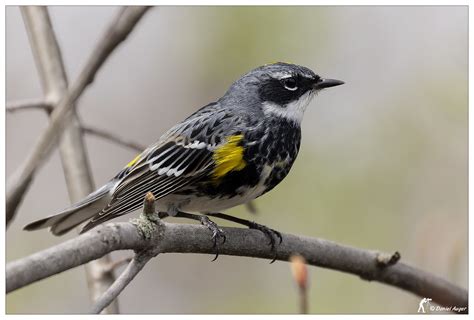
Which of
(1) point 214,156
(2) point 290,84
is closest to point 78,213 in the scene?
(1) point 214,156

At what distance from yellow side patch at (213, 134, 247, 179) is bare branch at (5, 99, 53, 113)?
86cm

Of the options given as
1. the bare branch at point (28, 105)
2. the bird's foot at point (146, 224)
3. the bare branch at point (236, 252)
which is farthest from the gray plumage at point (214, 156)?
the bird's foot at point (146, 224)

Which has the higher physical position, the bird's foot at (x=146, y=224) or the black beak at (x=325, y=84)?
the black beak at (x=325, y=84)

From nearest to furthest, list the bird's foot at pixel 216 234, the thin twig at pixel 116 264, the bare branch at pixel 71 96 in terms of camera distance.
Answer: the bare branch at pixel 71 96 < the bird's foot at pixel 216 234 < the thin twig at pixel 116 264

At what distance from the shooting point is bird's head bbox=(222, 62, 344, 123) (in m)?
4.01

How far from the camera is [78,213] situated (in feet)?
12.4

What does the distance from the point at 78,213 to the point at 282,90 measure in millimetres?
1238

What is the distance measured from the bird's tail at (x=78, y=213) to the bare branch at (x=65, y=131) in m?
0.08

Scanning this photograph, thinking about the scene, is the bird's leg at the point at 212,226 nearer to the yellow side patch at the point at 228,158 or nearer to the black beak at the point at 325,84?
the yellow side patch at the point at 228,158

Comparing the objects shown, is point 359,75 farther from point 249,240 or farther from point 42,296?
point 42,296

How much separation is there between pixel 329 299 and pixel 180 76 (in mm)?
2136

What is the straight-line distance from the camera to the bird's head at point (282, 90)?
4.01 metres

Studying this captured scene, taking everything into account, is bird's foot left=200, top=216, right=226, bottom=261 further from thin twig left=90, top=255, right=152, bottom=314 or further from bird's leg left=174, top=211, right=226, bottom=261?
thin twig left=90, top=255, right=152, bottom=314

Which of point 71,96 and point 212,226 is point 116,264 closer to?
point 212,226
